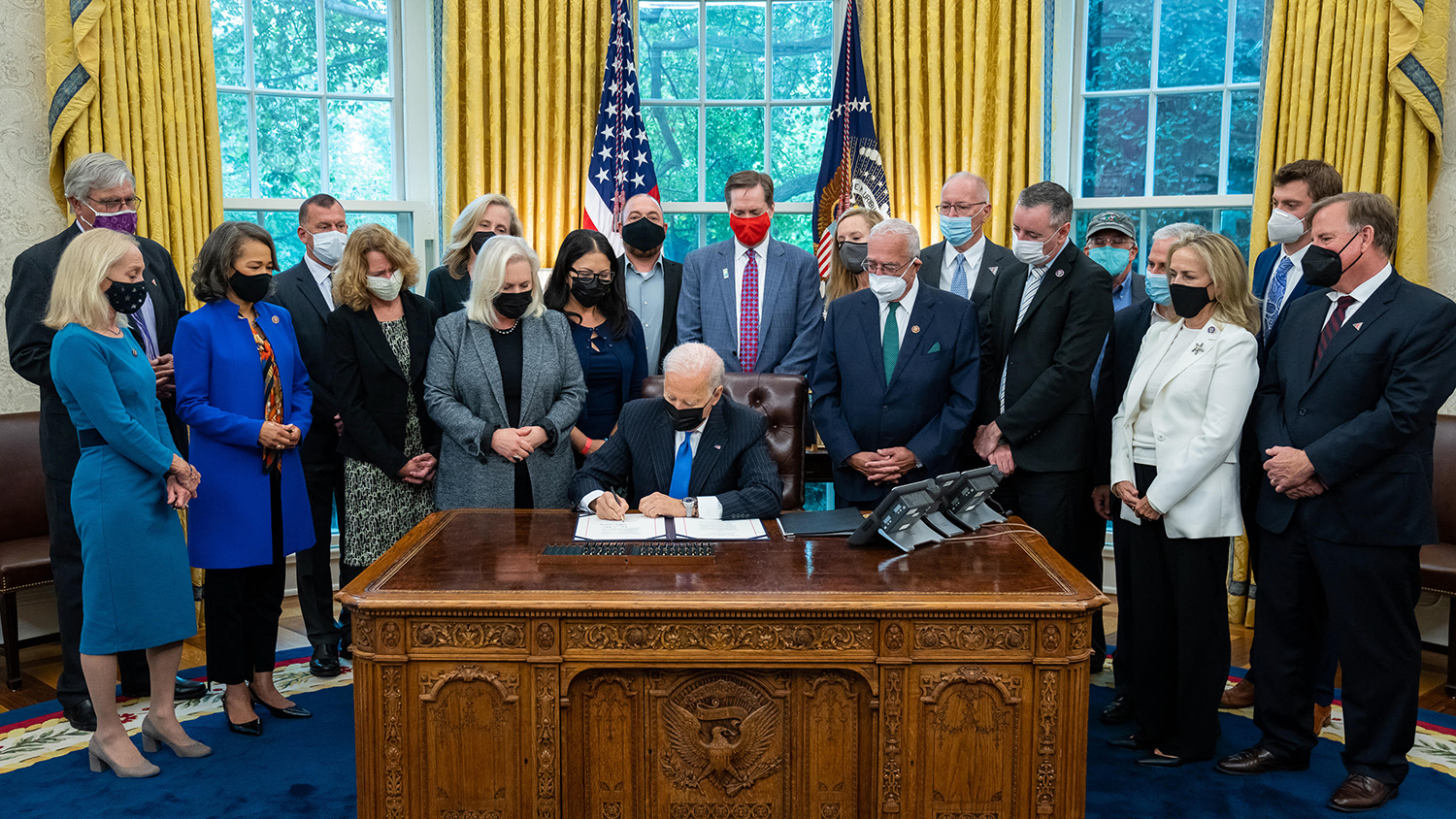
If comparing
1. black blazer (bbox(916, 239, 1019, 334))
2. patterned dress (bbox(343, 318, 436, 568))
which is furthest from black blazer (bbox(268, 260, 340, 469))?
black blazer (bbox(916, 239, 1019, 334))

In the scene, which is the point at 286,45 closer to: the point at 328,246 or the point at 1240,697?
the point at 328,246

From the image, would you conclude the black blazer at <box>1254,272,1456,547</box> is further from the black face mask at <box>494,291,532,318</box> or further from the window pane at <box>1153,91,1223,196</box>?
the window pane at <box>1153,91,1223,196</box>

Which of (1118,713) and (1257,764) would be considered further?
(1118,713)

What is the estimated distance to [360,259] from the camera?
352cm

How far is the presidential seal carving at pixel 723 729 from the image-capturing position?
2338 millimetres

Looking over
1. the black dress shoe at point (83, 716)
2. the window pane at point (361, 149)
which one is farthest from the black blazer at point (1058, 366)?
the window pane at point (361, 149)

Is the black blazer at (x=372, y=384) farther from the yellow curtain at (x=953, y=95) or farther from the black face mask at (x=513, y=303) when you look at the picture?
the yellow curtain at (x=953, y=95)

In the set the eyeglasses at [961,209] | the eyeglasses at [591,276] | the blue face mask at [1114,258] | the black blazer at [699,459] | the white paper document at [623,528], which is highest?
the eyeglasses at [961,209]

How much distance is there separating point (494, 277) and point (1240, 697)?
294 cm

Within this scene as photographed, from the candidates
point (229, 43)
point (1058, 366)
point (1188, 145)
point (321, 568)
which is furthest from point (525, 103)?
point (1188, 145)

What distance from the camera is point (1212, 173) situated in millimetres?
5191

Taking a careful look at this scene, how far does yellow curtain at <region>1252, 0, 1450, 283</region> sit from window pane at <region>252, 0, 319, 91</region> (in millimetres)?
4511

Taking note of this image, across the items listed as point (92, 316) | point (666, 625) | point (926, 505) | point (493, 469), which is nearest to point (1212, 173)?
point (926, 505)

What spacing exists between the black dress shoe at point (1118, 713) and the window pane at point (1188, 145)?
111 inches
